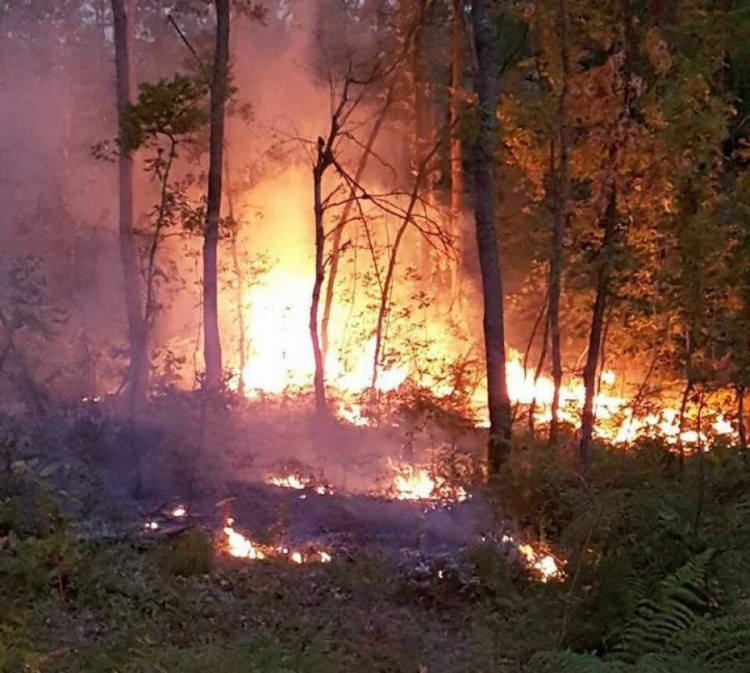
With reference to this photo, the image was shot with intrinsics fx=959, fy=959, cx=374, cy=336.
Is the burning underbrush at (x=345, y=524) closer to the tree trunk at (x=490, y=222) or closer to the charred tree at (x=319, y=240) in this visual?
the tree trunk at (x=490, y=222)

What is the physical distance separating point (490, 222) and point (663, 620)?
5.96 m

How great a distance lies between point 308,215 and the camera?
65.2 feet

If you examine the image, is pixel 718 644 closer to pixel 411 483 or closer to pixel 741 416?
pixel 741 416

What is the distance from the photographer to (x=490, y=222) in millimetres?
10633

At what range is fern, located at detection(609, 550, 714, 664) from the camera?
17.5 feet

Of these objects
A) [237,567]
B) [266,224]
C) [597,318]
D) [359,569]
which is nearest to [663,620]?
[359,569]

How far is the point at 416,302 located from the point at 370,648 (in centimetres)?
1252

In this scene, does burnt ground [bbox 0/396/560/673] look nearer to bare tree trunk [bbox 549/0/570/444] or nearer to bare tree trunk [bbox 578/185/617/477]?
bare tree trunk [bbox 578/185/617/477]

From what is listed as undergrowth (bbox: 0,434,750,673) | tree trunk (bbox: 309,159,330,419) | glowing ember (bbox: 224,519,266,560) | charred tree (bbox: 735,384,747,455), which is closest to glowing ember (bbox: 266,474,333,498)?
glowing ember (bbox: 224,519,266,560)

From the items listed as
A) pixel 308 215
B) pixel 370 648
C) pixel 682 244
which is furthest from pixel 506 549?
pixel 308 215

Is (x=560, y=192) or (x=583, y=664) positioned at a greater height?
(x=560, y=192)

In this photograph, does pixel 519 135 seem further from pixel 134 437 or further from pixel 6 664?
pixel 6 664

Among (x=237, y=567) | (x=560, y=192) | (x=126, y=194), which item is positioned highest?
(x=126, y=194)

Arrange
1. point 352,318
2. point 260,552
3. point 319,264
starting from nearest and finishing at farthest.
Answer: point 260,552
point 319,264
point 352,318
